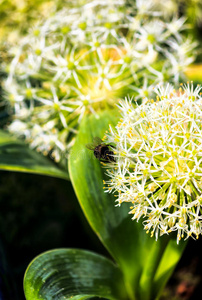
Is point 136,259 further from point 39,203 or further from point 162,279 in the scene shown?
point 39,203

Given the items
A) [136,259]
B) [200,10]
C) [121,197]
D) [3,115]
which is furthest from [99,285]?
[200,10]

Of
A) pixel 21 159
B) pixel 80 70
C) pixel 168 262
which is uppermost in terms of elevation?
pixel 80 70

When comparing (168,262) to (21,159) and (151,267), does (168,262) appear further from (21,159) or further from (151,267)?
(21,159)

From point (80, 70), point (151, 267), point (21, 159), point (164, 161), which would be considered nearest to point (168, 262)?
point (151, 267)

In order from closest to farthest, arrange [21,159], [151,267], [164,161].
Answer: [164,161], [151,267], [21,159]

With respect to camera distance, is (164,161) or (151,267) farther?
(151,267)

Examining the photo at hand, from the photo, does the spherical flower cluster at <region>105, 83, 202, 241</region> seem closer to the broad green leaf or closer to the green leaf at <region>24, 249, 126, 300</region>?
the broad green leaf

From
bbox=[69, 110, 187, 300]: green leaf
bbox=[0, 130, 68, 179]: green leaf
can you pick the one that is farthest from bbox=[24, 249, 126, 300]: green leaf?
bbox=[0, 130, 68, 179]: green leaf
